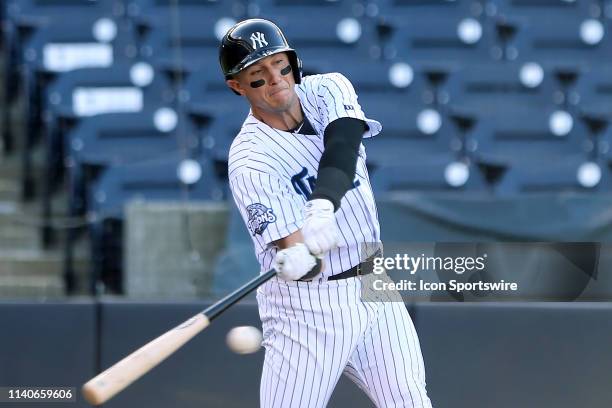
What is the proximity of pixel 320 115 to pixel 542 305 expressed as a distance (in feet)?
4.97

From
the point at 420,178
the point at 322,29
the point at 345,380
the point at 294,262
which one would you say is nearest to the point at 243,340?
the point at 294,262

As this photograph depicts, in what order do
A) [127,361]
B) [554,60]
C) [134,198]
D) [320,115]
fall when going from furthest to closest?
[554,60] → [134,198] → [320,115] → [127,361]

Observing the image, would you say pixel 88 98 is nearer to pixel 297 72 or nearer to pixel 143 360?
pixel 297 72

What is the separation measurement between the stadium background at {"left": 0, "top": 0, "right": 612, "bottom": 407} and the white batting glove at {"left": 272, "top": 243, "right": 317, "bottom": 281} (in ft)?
3.68

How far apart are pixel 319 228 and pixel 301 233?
145 mm

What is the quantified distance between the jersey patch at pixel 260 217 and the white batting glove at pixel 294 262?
0.54 ft

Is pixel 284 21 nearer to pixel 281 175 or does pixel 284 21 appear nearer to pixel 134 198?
pixel 134 198

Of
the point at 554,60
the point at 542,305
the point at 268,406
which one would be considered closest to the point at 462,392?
the point at 542,305

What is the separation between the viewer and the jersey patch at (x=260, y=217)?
289 cm

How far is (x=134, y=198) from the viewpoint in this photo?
637cm

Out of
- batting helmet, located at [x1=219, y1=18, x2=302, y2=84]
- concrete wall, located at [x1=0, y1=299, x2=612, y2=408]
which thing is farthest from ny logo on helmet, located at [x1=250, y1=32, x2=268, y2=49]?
concrete wall, located at [x1=0, y1=299, x2=612, y2=408]

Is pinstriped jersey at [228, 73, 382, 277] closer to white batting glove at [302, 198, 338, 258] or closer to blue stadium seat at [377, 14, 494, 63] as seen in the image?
white batting glove at [302, 198, 338, 258]

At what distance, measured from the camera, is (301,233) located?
284 centimetres

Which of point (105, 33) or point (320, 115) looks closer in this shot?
point (320, 115)
